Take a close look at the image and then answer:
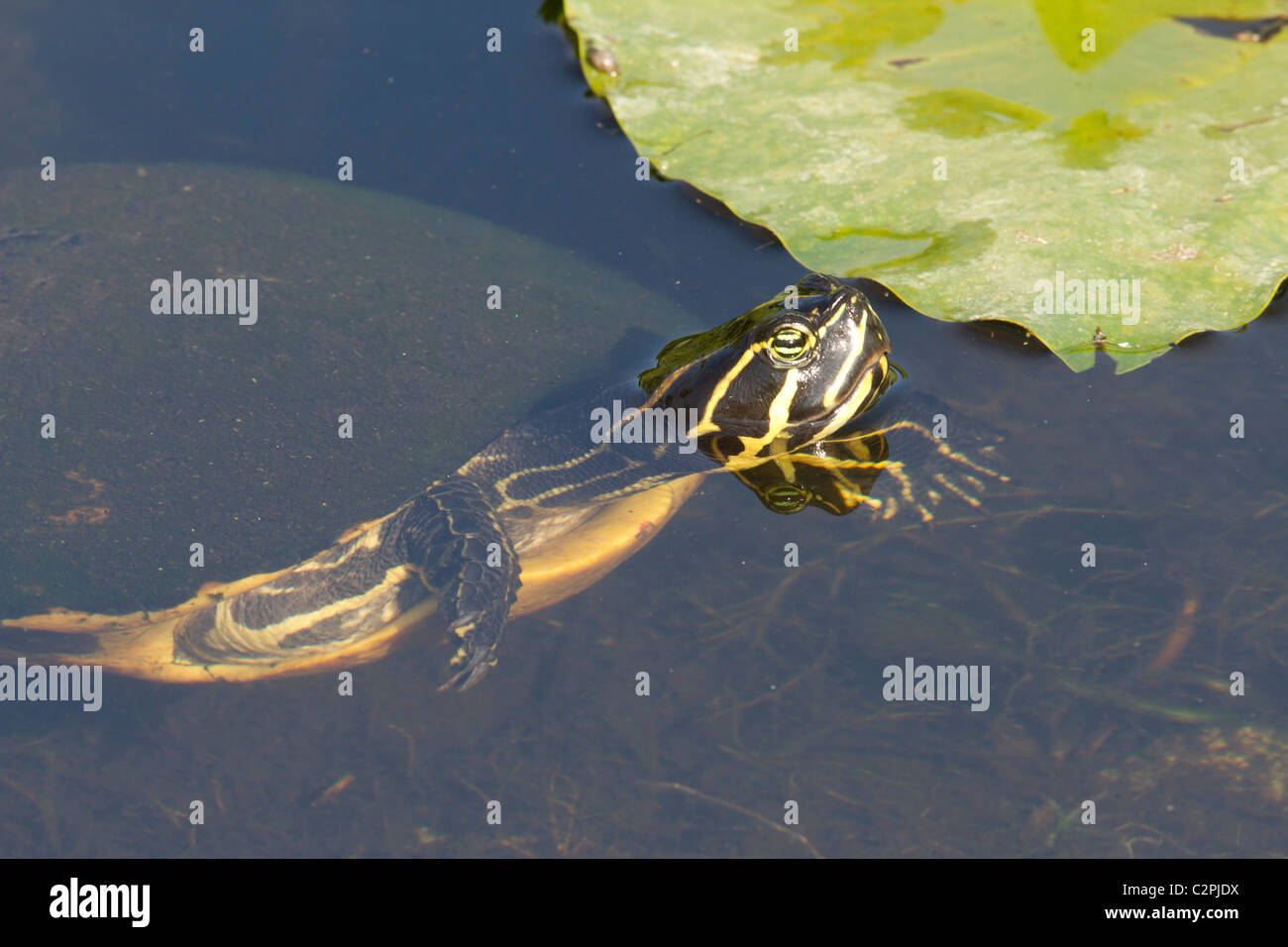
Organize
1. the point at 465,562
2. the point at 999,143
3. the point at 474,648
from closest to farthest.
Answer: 1. the point at 474,648
2. the point at 465,562
3. the point at 999,143

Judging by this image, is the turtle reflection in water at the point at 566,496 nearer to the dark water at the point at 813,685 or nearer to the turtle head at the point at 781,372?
the turtle head at the point at 781,372

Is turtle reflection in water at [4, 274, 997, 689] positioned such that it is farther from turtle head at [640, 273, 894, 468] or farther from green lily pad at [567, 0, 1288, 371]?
green lily pad at [567, 0, 1288, 371]

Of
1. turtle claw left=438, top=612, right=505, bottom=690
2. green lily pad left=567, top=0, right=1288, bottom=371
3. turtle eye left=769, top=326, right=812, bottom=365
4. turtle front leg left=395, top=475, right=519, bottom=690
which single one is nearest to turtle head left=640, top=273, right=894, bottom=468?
turtle eye left=769, top=326, right=812, bottom=365

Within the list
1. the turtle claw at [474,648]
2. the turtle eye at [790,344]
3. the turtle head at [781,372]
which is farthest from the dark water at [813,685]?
the turtle eye at [790,344]

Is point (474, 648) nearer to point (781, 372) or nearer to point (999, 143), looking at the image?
point (781, 372)

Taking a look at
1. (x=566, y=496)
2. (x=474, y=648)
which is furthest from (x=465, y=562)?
(x=566, y=496)

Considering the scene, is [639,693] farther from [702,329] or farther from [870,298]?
[870,298]
